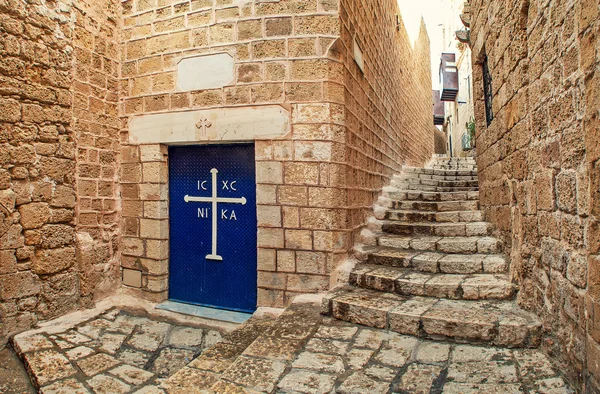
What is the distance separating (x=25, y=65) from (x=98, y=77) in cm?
74

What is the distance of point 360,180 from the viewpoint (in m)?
4.43

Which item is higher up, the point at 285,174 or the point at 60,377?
the point at 285,174

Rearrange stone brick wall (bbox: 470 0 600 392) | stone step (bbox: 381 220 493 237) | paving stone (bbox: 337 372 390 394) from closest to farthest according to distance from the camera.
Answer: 1. stone brick wall (bbox: 470 0 600 392)
2. paving stone (bbox: 337 372 390 394)
3. stone step (bbox: 381 220 493 237)

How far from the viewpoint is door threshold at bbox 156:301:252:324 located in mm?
3747

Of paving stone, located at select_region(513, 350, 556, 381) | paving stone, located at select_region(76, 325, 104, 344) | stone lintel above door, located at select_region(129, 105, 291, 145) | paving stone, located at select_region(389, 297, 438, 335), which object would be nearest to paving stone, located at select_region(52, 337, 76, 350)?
paving stone, located at select_region(76, 325, 104, 344)

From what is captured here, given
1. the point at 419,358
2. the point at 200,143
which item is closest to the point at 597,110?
the point at 419,358

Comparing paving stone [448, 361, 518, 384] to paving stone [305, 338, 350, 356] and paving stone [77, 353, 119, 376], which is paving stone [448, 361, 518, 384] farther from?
paving stone [77, 353, 119, 376]

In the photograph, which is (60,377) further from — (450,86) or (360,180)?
(450,86)

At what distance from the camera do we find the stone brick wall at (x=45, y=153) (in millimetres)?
3295

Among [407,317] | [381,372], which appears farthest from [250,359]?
[407,317]

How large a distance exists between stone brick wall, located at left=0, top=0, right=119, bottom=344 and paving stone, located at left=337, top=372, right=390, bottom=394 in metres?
2.97

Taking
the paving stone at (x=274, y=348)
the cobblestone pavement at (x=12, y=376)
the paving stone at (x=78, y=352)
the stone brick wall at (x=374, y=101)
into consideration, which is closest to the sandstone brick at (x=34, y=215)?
the cobblestone pavement at (x=12, y=376)

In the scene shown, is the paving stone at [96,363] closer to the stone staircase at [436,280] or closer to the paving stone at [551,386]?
the stone staircase at [436,280]

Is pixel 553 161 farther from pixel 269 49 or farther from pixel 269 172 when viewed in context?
pixel 269 49
